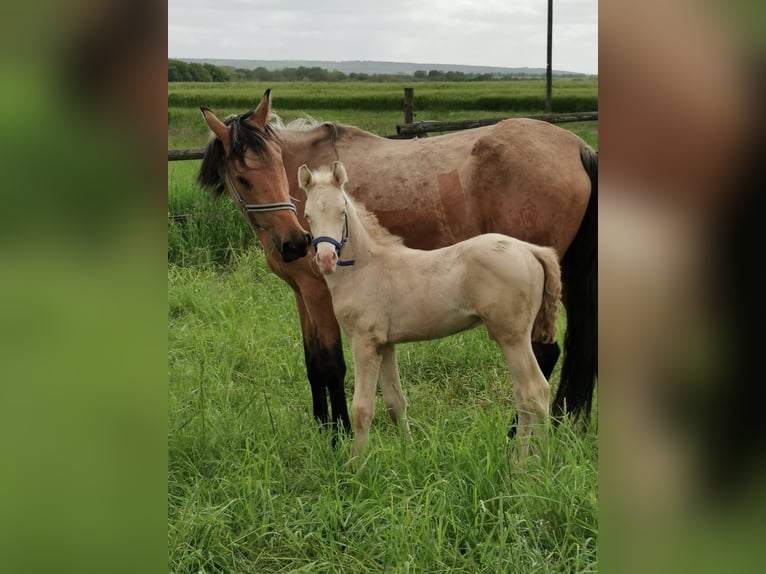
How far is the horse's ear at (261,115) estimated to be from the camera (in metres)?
2.80

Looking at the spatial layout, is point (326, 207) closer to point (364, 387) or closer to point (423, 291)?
point (423, 291)

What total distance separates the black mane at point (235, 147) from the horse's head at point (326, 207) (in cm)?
36

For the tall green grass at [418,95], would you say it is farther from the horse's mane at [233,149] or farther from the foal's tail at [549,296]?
the foal's tail at [549,296]

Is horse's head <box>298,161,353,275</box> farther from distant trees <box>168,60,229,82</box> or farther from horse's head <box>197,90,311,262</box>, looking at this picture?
distant trees <box>168,60,229,82</box>

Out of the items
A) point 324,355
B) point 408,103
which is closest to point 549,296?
point 324,355

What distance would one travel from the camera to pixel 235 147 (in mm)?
2711

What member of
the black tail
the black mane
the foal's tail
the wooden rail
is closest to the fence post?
the wooden rail

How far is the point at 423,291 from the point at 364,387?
0.44 m
